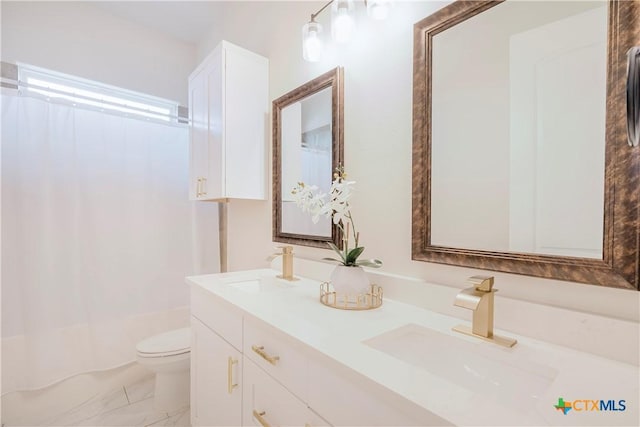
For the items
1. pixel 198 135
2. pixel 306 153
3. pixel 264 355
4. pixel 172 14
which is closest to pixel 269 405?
pixel 264 355

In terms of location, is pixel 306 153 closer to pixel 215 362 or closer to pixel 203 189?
pixel 203 189

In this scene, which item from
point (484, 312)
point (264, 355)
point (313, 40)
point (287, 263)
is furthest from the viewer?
point (287, 263)

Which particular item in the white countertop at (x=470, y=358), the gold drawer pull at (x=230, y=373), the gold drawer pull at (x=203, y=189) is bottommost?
the gold drawer pull at (x=230, y=373)

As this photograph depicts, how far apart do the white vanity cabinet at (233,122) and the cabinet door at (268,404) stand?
1024mm

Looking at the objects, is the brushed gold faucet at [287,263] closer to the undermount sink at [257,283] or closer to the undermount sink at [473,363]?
the undermount sink at [257,283]

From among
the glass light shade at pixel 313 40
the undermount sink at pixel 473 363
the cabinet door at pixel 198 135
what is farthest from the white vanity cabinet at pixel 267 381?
the glass light shade at pixel 313 40

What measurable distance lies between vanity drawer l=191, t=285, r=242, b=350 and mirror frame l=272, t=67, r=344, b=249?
0.51 metres

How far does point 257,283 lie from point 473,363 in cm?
104

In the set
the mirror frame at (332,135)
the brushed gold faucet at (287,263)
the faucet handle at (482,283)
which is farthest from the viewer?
the brushed gold faucet at (287,263)

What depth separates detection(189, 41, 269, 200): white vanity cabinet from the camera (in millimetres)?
1682

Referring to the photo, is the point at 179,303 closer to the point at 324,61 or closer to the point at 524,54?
the point at 324,61

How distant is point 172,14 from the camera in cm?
229

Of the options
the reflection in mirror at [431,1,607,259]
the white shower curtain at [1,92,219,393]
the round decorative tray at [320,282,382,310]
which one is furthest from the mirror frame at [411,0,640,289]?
the white shower curtain at [1,92,219,393]

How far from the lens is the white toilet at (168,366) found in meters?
1.67
